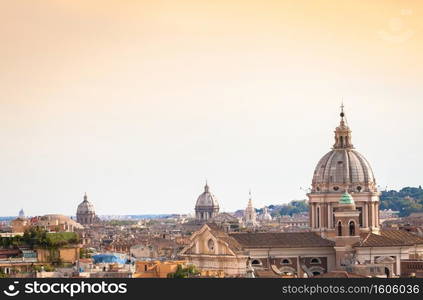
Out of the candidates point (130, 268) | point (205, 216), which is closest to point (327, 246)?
point (130, 268)

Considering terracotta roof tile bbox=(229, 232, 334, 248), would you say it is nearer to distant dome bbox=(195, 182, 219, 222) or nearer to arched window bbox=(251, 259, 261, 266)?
arched window bbox=(251, 259, 261, 266)

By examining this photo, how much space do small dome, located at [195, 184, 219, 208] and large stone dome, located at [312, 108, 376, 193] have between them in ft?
311

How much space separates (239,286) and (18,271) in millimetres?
25751

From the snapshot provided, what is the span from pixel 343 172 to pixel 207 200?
9655 centimetres

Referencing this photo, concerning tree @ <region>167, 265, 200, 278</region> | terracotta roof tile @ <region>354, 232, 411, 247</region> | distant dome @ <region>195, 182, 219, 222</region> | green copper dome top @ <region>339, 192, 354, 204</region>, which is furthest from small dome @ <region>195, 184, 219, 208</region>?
tree @ <region>167, 265, 200, 278</region>

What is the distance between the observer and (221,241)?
250 ft

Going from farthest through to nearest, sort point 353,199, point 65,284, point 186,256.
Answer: point 353,199 < point 186,256 < point 65,284

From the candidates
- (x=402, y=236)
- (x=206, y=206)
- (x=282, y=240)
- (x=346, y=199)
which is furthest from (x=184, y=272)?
(x=206, y=206)

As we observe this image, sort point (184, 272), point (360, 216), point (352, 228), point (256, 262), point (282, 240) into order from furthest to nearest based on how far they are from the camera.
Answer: point (360, 216), point (352, 228), point (282, 240), point (256, 262), point (184, 272)

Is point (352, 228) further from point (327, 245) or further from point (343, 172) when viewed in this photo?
point (343, 172)

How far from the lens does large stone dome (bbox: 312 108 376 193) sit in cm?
8362

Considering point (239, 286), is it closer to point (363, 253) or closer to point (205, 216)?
point (363, 253)

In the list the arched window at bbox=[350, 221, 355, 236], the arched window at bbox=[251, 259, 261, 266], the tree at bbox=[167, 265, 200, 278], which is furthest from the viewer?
the arched window at bbox=[350, 221, 355, 236]

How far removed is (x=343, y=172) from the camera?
8375 cm
